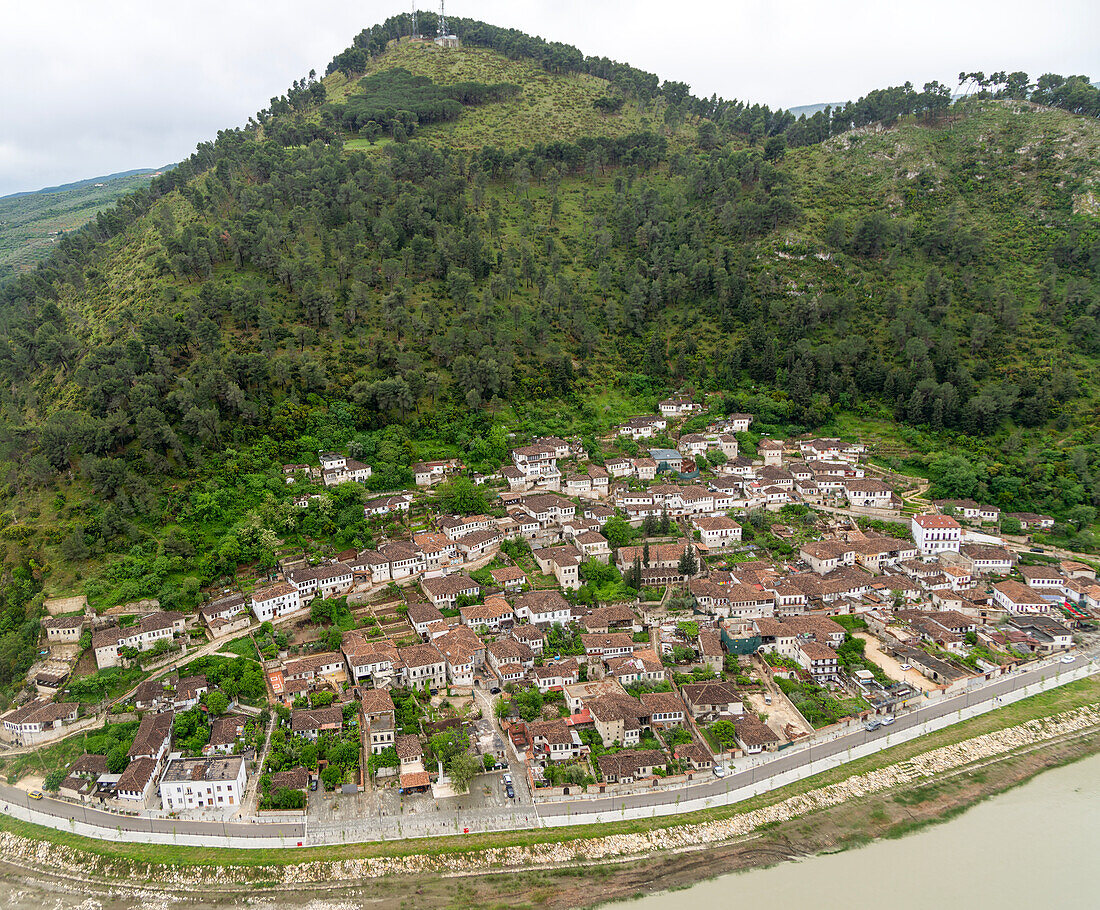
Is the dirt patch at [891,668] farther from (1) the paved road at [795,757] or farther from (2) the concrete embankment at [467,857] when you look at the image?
(2) the concrete embankment at [467,857]

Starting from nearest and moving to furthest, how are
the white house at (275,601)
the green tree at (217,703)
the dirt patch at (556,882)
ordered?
the dirt patch at (556,882) → the green tree at (217,703) → the white house at (275,601)

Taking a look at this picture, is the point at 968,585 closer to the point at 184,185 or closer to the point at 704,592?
the point at 704,592

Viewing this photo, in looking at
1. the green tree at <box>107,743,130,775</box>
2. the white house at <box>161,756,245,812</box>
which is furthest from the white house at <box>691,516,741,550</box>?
the green tree at <box>107,743,130,775</box>

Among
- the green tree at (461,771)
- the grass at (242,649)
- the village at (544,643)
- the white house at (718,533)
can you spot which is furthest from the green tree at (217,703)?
the white house at (718,533)

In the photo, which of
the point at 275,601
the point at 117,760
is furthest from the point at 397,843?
the point at 275,601

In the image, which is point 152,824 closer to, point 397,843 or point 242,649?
point 242,649

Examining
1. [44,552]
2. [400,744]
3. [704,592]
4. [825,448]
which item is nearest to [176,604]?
[44,552]

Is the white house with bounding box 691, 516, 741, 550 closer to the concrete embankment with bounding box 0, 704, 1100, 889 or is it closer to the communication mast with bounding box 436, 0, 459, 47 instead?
the concrete embankment with bounding box 0, 704, 1100, 889
